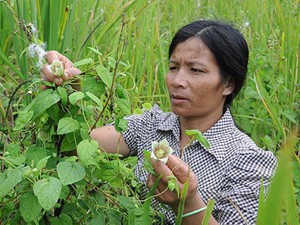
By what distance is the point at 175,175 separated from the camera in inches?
43.8

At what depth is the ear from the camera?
5.33 ft

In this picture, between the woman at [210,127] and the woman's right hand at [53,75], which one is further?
the woman at [210,127]

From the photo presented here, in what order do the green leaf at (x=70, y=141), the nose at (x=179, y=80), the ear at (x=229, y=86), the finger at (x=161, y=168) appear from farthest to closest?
the ear at (x=229, y=86)
the nose at (x=179, y=80)
the green leaf at (x=70, y=141)
the finger at (x=161, y=168)

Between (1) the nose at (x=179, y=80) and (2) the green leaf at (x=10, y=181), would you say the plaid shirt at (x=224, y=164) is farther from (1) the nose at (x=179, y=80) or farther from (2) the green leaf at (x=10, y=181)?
(2) the green leaf at (x=10, y=181)

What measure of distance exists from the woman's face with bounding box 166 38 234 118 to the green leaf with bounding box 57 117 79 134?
1.47ft

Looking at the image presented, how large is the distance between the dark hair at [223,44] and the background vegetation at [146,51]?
3.1 inches

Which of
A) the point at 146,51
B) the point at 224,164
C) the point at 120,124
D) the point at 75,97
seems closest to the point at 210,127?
the point at 224,164

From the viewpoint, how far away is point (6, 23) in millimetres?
2098

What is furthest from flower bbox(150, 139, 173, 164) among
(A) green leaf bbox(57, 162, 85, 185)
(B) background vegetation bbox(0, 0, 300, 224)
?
(B) background vegetation bbox(0, 0, 300, 224)

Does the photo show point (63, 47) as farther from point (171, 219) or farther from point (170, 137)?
point (171, 219)

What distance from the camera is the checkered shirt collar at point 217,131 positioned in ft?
4.99

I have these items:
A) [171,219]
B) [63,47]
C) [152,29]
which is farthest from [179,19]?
[171,219]

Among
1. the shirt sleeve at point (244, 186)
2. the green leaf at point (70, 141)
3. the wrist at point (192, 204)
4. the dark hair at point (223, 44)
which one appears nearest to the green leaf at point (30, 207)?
the green leaf at point (70, 141)

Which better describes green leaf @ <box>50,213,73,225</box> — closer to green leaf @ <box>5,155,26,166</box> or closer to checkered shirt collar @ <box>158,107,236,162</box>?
green leaf @ <box>5,155,26,166</box>
